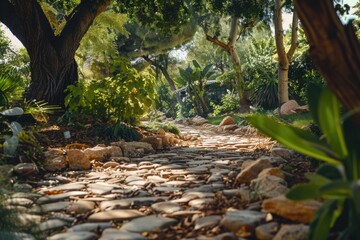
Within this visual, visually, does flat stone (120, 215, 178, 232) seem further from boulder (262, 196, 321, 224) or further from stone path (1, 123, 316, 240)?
boulder (262, 196, 321, 224)

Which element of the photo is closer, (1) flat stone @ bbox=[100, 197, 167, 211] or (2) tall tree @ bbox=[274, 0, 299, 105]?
(1) flat stone @ bbox=[100, 197, 167, 211]

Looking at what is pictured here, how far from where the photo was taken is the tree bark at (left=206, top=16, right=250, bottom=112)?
14.8 meters

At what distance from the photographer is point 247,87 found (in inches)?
640

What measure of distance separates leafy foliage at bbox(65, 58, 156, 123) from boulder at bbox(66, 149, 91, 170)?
1.73 m

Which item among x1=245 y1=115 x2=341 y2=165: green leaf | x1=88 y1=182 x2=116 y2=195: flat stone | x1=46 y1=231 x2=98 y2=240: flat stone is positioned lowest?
x1=46 y1=231 x2=98 y2=240: flat stone

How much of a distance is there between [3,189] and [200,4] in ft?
28.0

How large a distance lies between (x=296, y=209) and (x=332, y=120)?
0.70 m

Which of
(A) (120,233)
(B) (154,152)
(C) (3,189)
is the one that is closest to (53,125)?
(B) (154,152)

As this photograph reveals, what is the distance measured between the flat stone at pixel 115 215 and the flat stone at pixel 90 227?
0.09m

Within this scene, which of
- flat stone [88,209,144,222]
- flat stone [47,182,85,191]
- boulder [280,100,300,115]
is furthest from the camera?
boulder [280,100,300,115]

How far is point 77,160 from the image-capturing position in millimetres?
4852

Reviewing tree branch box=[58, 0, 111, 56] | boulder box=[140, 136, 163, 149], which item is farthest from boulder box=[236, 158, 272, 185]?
tree branch box=[58, 0, 111, 56]

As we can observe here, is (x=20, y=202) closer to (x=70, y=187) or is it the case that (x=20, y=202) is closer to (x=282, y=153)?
(x=70, y=187)

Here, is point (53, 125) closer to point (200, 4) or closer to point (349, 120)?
point (200, 4)
